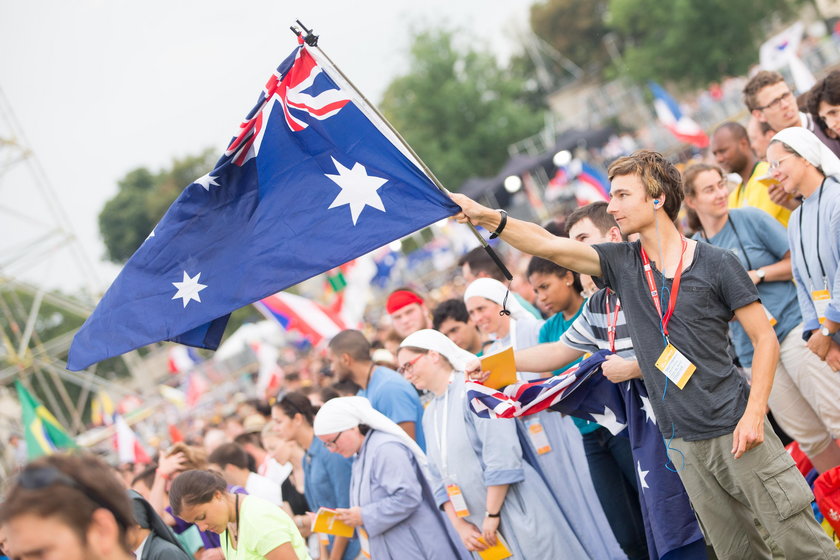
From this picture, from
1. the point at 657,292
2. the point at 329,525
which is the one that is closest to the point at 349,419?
the point at 329,525

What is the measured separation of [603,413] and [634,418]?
0.88ft

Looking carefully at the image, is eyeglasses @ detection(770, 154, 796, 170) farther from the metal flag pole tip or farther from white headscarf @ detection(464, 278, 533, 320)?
the metal flag pole tip

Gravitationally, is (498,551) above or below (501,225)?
below

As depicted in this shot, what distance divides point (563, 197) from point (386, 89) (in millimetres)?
38121

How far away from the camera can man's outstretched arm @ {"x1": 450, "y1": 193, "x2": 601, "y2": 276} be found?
11.5 feet

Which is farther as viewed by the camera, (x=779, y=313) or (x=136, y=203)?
(x=136, y=203)

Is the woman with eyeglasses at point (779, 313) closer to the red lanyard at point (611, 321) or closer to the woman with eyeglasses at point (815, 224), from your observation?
the woman with eyeglasses at point (815, 224)

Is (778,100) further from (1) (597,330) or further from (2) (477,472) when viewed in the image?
(2) (477,472)

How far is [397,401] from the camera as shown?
6.43 meters

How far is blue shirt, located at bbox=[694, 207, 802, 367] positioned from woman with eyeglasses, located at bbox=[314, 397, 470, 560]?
2.26 m

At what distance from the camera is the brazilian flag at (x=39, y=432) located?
13.2 metres

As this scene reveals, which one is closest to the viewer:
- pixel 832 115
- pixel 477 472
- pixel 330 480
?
pixel 832 115

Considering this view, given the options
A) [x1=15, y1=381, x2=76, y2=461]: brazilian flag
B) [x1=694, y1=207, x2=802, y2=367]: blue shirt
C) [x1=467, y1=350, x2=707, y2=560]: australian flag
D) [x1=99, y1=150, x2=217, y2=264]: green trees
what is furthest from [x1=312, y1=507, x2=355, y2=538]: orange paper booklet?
[x1=99, y1=150, x2=217, y2=264]: green trees

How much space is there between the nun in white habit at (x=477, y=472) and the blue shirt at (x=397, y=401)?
979mm
